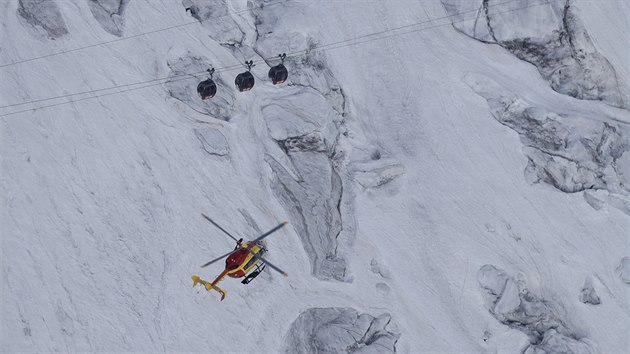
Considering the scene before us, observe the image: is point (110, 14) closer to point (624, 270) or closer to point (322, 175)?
point (322, 175)

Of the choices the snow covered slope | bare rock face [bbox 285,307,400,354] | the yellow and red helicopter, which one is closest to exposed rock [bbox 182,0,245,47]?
the snow covered slope

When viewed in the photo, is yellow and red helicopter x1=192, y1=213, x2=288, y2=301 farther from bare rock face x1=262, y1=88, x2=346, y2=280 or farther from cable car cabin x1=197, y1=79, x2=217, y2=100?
cable car cabin x1=197, y1=79, x2=217, y2=100

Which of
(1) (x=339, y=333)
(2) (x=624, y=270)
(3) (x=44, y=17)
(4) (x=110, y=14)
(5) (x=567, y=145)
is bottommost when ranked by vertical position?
(1) (x=339, y=333)

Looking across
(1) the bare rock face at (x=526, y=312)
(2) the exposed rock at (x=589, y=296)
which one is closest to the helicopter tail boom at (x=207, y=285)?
(1) the bare rock face at (x=526, y=312)

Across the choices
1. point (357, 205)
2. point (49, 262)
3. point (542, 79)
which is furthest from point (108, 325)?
point (542, 79)

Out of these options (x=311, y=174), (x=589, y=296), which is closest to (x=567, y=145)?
(x=589, y=296)

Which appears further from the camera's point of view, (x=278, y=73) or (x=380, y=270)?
(x=278, y=73)

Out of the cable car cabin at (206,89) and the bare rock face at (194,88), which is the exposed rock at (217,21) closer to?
the bare rock face at (194,88)
